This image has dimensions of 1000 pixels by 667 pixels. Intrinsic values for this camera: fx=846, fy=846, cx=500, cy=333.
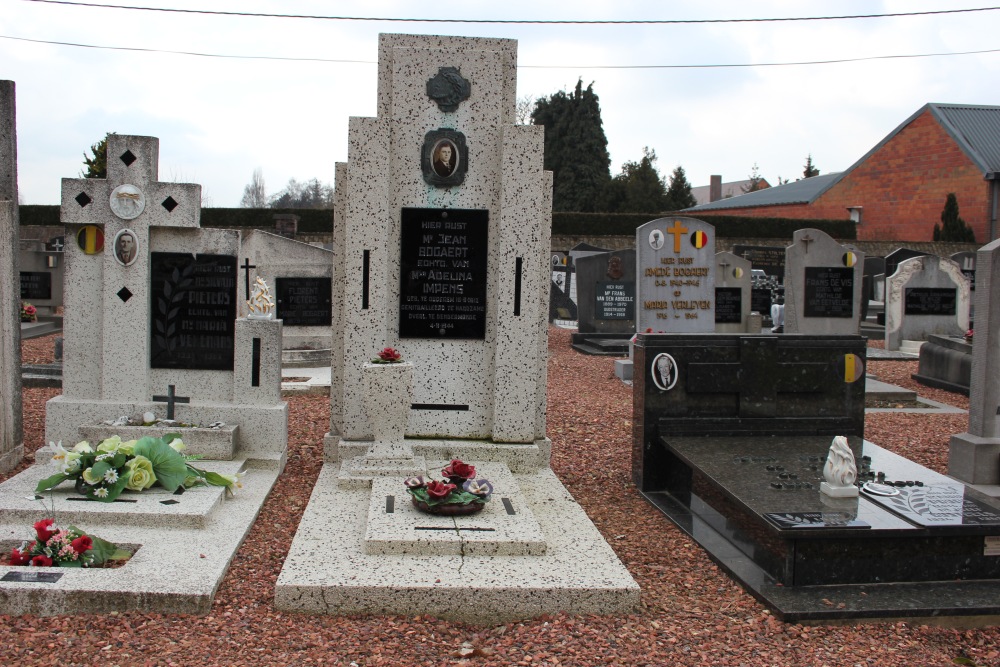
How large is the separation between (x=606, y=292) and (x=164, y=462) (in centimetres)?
1096

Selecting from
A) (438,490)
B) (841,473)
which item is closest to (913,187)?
(841,473)

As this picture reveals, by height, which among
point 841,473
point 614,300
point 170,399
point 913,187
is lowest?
point 841,473

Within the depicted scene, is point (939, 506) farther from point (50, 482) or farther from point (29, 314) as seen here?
point (29, 314)

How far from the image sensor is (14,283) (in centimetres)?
623

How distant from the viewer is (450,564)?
423cm

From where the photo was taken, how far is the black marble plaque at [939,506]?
14.4ft

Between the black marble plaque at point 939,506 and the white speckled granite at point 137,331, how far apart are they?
4.17m

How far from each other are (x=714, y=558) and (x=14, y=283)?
5265 millimetres

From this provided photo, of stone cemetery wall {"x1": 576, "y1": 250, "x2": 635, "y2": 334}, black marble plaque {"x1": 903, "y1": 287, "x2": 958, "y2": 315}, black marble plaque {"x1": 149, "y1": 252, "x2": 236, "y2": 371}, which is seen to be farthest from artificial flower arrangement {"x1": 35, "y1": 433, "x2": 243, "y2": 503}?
Answer: black marble plaque {"x1": 903, "y1": 287, "x2": 958, "y2": 315}

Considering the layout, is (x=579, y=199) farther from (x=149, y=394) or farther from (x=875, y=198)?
(x=149, y=394)

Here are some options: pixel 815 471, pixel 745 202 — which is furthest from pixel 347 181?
pixel 745 202

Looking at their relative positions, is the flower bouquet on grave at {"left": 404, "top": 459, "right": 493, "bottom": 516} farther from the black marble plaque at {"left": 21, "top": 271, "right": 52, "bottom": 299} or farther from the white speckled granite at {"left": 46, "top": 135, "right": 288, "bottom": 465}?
the black marble plaque at {"left": 21, "top": 271, "right": 52, "bottom": 299}

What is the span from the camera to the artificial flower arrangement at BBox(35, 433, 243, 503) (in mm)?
4887

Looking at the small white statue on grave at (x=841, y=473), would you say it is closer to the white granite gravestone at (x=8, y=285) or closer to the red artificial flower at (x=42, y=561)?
the red artificial flower at (x=42, y=561)
